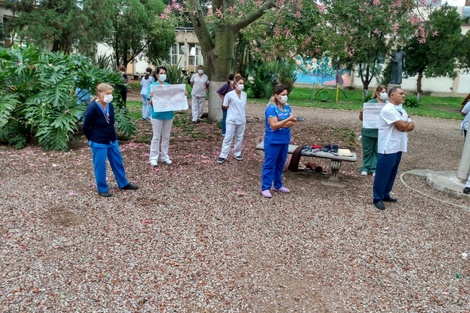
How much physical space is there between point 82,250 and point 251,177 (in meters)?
3.39

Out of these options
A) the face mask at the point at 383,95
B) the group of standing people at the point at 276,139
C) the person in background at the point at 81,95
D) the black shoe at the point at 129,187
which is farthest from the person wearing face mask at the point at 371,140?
the person in background at the point at 81,95

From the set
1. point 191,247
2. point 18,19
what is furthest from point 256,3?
point 18,19

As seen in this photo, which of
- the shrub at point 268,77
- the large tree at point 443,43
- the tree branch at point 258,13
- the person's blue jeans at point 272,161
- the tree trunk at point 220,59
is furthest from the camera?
the shrub at point 268,77

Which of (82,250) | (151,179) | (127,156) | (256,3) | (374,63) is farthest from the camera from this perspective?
(374,63)

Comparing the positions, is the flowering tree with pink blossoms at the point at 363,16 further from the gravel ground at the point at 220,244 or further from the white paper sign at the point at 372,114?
the gravel ground at the point at 220,244

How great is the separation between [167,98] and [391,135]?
3694 millimetres

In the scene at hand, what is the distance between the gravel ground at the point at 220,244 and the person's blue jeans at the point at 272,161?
0.29 m

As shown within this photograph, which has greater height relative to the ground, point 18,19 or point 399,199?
point 18,19

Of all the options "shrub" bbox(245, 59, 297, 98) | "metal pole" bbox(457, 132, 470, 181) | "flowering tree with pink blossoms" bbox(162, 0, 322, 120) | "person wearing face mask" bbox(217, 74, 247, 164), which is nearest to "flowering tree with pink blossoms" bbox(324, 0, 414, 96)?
"flowering tree with pink blossoms" bbox(162, 0, 322, 120)

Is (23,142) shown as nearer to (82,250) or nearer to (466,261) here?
(82,250)

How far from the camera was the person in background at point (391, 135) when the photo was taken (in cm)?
523

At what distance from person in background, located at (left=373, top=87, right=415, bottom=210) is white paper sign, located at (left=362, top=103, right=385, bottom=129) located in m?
1.25

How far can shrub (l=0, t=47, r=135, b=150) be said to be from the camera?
808cm

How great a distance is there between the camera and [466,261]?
4289 millimetres
